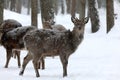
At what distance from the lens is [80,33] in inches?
429

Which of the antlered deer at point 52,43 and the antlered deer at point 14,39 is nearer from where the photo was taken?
the antlered deer at point 52,43

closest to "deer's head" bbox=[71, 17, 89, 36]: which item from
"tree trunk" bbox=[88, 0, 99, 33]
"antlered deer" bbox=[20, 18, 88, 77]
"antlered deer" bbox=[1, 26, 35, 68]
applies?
"antlered deer" bbox=[20, 18, 88, 77]

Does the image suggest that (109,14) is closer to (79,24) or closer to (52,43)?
(79,24)

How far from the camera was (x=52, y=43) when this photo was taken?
10688mm

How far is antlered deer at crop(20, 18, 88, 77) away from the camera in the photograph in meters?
10.6

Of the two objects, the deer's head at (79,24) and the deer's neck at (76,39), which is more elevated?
the deer's head at (79,24)

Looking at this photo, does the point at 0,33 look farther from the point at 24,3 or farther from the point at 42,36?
the point at 24,3

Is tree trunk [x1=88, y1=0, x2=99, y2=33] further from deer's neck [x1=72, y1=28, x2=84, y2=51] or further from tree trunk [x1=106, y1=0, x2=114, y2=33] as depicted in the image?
deer's neck [x1=72, y1=28, x2=84, y2=51]

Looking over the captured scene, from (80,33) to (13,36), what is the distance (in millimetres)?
2889

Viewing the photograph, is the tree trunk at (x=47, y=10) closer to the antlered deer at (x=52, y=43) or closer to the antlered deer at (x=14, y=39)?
the antlered deer at (x=14, y=39)

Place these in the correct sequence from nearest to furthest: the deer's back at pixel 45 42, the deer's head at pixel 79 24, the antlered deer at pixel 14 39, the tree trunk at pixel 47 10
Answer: the deer's back at pixel 45 42 < the deer's head at pixel 79 24 < the antlered deer at pixel 14 39 < the tree trunk at pixel 47 10

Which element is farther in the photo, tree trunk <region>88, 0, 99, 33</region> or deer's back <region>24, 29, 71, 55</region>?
tree trunk <region>88, 0, 99, 33</region>

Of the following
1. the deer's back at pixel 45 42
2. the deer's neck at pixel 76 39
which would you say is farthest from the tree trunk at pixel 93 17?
the deer's back at pixel 45 42

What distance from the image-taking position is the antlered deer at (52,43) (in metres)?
10.6
